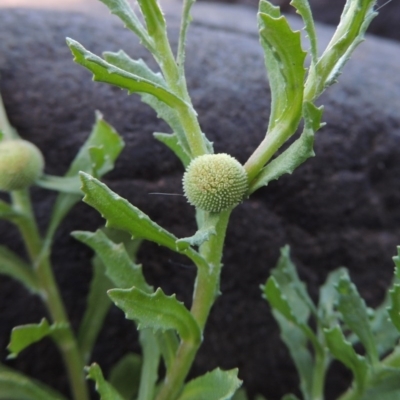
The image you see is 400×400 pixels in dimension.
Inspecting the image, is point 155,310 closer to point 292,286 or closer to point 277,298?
point 277,298

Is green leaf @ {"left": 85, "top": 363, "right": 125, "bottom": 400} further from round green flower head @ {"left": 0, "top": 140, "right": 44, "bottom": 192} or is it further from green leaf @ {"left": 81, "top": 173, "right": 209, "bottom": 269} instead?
round green flower head @ {"left": 0, "top": 140, "right": 44, "bottom": 192}

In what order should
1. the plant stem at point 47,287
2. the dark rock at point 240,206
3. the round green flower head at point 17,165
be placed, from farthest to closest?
the dark rock at point 240,206
the plant stem at point 47,287
the round green flower head at point 17,165

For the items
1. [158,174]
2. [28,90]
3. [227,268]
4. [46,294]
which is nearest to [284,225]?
[227,268]

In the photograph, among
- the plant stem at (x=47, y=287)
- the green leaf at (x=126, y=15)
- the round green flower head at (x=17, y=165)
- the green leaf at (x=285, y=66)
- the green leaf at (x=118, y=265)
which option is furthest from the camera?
the plant stem at (x=47, y=287)

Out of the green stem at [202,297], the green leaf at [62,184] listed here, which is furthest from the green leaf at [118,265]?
the green leaf at [62,184]

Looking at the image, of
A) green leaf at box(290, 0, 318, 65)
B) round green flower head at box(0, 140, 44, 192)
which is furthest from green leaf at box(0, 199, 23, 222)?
green leaf at box(290, 0, 318, 65)

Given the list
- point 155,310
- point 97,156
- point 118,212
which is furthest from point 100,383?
point 97,156

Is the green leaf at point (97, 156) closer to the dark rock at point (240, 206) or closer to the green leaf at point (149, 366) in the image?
the dark rock at point (240, 206)
